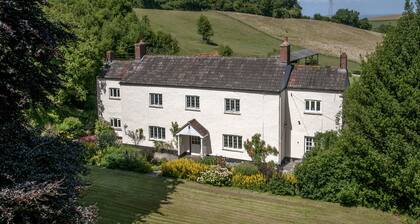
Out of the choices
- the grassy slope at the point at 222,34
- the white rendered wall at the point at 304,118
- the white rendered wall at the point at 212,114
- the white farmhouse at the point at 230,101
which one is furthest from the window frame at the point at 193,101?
the grassy slope at the point at 222,34

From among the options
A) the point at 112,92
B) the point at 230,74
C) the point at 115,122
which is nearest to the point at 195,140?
the point at 230,74

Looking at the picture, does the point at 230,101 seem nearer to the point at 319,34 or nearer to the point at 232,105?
the point at 232,105

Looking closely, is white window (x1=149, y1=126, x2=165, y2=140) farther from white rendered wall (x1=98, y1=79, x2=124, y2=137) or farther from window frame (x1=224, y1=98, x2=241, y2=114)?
window frame (x1=224, y1=98, x2=241, y2=114)

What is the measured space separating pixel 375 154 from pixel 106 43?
34.5 metres

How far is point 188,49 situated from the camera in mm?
83312

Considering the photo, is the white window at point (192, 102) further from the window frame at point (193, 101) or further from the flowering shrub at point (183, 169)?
the flowering shrub at point (183, 169)

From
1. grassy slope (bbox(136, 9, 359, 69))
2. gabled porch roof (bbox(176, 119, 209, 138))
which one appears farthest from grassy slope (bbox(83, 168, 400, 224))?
grassy slope (bbox(136, 9, 359, 69))

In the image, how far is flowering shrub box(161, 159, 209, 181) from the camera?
30.0 metres

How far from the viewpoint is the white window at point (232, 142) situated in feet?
123

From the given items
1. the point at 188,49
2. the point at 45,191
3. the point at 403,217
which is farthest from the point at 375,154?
the point at 188,49

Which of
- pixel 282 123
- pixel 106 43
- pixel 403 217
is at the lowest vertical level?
pixel 403 217

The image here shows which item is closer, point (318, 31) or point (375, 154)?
point (375, 154)

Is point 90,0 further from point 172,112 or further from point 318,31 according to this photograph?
point 318,31

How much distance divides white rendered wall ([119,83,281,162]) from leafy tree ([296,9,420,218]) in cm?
953
